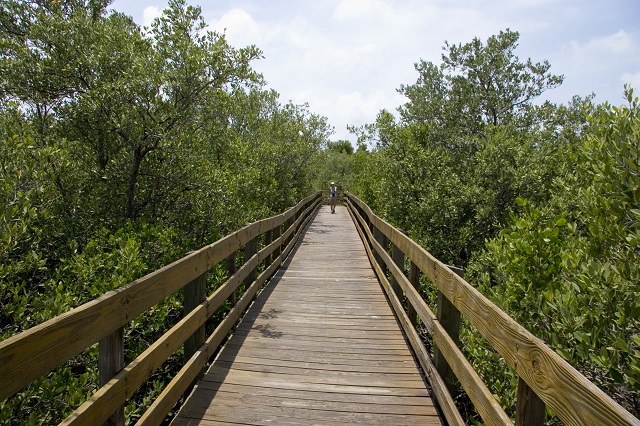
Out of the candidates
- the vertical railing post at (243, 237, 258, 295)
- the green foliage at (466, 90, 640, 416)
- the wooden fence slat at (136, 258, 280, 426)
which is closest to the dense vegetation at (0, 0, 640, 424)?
the green foliage at (466, 90, 640, 416)

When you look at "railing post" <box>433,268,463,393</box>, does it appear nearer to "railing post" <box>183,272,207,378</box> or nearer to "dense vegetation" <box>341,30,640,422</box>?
"dense vegetation" <box>341,30,640,422</box>

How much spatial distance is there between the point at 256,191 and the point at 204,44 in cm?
514

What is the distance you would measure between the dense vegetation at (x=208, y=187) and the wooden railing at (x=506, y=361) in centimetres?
75

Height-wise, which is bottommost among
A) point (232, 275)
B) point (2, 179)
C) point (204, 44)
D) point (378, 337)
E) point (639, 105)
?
point (378, 337)

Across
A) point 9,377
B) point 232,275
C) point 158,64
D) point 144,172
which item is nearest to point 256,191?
point 144,172

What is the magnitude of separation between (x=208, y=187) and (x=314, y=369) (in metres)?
4.10

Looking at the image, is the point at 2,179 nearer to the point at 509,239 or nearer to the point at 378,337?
the point at 378,337

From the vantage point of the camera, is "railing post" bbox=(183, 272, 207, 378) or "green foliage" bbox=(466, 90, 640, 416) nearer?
"green foliage" bbox=(466, 90, 640, 416)

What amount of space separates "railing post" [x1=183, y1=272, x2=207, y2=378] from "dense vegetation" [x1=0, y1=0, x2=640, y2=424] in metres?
0.76

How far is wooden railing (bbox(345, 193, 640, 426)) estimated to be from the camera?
1311 mm

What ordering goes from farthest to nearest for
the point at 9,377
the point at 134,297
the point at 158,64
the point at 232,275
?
the point at 158,64 < the point at 232,275 < the point at 134,297 < the point at 9,377

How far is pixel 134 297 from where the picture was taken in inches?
88.4

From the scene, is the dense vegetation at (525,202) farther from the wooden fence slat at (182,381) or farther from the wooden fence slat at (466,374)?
the wooden fence slat at (182,381)

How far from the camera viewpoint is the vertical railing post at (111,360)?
79.4 inches
